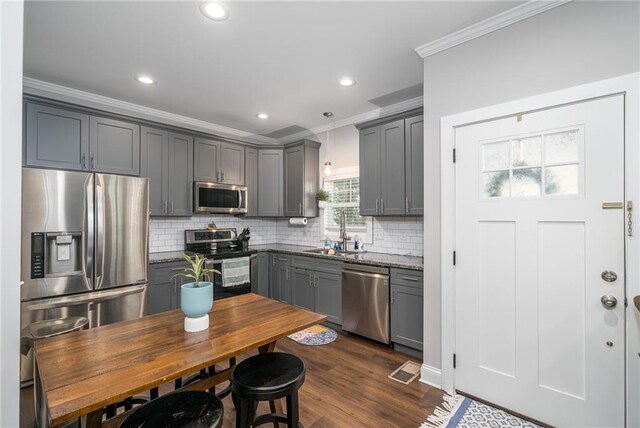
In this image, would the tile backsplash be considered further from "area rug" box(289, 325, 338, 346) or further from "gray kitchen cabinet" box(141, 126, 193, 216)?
"area rug" box(289, 325, 338, 346)

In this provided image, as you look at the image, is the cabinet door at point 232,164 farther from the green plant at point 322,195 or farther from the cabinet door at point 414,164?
the cabinet door at point 414,164

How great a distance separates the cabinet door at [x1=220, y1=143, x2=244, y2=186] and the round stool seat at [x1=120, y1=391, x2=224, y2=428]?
3335 millimetres

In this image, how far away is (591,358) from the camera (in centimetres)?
179

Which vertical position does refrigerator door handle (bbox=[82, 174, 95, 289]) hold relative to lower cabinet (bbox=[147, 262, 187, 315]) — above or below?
above

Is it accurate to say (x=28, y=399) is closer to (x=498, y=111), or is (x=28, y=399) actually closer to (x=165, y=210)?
(x=165, y=210)

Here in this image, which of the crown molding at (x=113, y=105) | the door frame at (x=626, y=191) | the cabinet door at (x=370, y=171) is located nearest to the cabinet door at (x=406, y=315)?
the door frame at (x=626, y=191)

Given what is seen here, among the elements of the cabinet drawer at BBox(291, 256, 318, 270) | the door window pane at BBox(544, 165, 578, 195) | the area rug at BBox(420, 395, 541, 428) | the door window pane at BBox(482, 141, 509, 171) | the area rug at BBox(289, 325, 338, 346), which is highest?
the door window pane at BBox(482, 141, 509, 171)

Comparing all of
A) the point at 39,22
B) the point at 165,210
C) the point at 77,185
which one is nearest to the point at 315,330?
the point at 165,210

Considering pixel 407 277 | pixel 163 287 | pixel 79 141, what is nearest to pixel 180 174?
pixel 79 141

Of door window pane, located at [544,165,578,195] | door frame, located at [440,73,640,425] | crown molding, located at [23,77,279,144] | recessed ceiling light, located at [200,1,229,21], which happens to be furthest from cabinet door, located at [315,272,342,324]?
recessed ceiling light, located at [200,1,229,21]

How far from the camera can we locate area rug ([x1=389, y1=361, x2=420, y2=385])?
2524mm

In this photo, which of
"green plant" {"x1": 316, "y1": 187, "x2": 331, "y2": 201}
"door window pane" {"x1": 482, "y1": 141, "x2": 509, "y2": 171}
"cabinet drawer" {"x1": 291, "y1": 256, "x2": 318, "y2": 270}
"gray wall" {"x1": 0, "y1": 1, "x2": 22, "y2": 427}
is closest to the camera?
"gray wall" {"x1": 0, "y1": 1, "x2": 22, "y2": 427}

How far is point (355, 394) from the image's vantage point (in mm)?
2328

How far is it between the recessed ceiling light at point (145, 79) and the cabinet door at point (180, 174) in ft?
2.59
